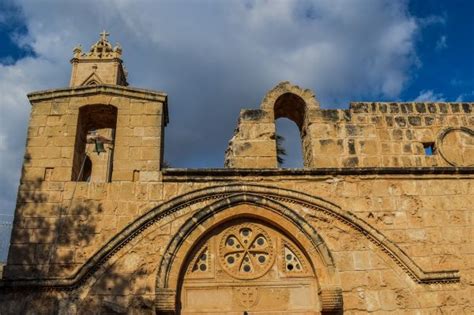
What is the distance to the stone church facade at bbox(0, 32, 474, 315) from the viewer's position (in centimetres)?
747

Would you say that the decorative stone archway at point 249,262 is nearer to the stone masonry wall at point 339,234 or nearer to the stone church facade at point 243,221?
the stone church facade at point 243,221

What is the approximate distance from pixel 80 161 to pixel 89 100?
116cm

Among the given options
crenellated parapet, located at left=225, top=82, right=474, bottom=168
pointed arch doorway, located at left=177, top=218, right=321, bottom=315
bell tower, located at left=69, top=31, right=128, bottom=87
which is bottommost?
pointed arch doorway, located at left=177, top=218, right=321, bottom=315

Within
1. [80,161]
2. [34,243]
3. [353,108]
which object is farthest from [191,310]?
[353,108]

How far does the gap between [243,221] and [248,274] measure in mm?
908

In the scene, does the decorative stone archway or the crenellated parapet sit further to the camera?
the crenellated parapet

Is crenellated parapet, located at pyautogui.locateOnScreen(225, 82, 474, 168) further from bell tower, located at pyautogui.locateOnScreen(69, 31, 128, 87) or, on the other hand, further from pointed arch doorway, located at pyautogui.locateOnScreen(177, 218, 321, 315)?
bell tower, located at pyautogui.locateOnScreen(69, 31, 128, 87)

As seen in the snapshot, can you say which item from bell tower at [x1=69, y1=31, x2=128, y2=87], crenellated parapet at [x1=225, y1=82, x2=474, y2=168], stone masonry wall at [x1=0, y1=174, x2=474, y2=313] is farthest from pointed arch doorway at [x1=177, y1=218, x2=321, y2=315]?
bell tower at [x1=69, y1=31, x2=128, y2=87]

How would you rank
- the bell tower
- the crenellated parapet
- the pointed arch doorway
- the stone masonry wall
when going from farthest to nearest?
the bell tower, the crenellated parapet, the pointed arch doorway, the stone masonry wall

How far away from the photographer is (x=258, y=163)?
8562mm

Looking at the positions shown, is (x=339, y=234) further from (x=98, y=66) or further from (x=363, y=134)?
(x=98, y=66)

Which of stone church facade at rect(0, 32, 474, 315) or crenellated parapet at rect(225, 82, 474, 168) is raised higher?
crenellated parapet at rect(225, 82, 474, 168)

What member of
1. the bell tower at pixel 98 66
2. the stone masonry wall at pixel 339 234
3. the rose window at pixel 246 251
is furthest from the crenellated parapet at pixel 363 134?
the bell tower at pixel 98 66

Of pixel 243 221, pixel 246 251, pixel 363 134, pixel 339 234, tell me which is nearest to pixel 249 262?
pixel 246 251
